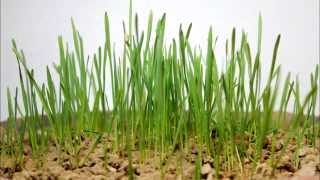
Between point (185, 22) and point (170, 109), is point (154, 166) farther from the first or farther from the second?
point (185, 22)

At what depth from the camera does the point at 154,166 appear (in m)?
1.04

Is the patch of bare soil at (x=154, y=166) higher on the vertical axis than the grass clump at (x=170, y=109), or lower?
lower

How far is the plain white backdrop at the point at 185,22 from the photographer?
51.1 inches

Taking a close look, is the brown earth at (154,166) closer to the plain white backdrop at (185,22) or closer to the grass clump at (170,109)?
the grass clump at (170,109)

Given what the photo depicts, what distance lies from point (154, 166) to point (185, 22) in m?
0.42

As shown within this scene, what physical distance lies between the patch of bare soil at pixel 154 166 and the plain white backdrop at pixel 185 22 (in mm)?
309

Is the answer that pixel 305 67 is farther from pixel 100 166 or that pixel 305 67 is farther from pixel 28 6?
pixel 28 6

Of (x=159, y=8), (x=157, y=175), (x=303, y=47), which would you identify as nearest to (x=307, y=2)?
(x=303, y=47)

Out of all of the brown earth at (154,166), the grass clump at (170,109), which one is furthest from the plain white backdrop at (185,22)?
the brown earth at (154,166)

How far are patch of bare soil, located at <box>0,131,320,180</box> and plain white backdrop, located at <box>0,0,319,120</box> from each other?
31 cm

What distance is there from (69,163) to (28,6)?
505 millimetres

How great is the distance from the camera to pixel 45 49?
139 cm

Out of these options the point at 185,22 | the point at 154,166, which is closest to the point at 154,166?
the point at 154,166

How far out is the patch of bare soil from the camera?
0.97 metres
